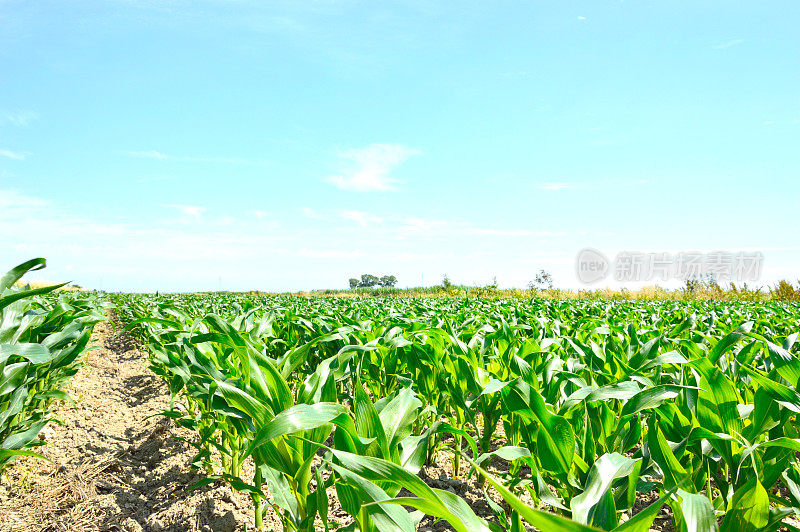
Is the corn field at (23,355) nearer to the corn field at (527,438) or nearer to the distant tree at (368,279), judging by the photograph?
the corn field at (527,438)

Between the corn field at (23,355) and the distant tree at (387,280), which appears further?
the distant tree at (387,280)

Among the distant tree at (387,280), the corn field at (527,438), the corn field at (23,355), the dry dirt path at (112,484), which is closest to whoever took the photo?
the corn field at (527,438)

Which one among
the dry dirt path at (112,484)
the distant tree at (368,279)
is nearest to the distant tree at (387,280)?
the distant tree at (368,279)

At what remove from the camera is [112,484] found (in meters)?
2.99

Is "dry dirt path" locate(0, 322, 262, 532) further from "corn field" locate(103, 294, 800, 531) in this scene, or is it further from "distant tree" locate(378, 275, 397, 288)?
"distant tree" locate(378, 275, 397, 288)

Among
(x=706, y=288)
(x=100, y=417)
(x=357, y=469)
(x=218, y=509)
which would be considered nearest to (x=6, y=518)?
(x=218, y=509)

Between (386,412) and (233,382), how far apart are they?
92cm

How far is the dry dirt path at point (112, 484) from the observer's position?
8.33 feet

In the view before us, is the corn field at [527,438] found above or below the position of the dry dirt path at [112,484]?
above

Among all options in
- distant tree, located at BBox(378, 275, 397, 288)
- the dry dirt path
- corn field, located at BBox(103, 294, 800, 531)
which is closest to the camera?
corn field, located at BBox(103, 294, 800, 531)

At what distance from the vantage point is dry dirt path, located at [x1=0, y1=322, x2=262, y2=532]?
2.54 meters

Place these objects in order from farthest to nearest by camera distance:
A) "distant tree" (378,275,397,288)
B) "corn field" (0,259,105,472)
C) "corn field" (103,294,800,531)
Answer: "distant tree" (378,275,397,288) → "corn field" (0,259,105,472) → "corn field" (103,294,800,531)

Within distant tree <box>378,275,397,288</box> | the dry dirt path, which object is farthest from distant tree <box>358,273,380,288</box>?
the dry dirt path

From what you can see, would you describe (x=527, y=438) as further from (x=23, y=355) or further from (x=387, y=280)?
(x=387, y=280)
